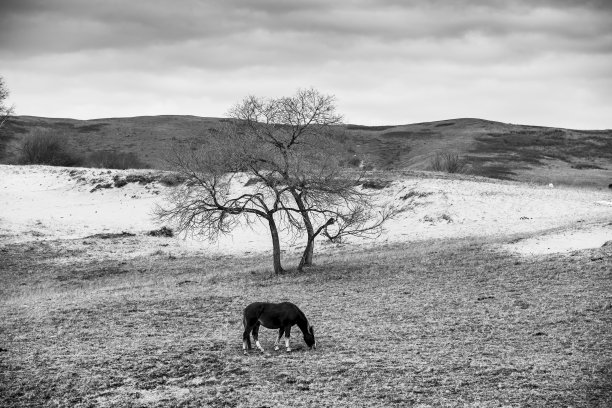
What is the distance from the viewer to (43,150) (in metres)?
67.4

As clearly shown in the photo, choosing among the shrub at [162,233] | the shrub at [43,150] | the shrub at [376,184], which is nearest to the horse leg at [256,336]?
the shrub at [162,233]

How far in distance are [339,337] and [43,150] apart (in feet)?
199

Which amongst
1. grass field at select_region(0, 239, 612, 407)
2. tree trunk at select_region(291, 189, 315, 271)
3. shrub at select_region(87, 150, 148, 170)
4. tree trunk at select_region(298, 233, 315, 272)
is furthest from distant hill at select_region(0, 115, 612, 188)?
grass field at select_region(0, 239, 612, 407)

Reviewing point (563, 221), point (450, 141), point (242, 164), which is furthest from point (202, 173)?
point (450, 141)

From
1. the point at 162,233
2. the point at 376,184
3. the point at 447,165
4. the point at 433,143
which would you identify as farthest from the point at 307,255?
the point at 433,143

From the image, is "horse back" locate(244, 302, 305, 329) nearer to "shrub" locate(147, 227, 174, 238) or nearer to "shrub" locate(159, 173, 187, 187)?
"shrub" locate(147, 227, 174, 238)

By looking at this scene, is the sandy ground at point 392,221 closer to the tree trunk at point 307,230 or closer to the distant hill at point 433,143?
the tree trunk at point 307,230

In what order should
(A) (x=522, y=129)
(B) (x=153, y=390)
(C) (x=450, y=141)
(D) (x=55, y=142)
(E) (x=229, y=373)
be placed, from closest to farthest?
(B) (x=153, y=390) → (E) (x=229, y=373) → (D) (x=55, y=142) → (C) (x=450, y=141) → (A) (x=522, y=129)

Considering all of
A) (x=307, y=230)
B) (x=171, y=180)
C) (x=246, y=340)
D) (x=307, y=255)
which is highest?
(x=171, y=180)

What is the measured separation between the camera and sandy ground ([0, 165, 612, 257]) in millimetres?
33562

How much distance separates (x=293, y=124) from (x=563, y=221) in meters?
18.9

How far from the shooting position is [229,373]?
12.0 m

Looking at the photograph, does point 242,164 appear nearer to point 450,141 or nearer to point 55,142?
Answer: point 55,142

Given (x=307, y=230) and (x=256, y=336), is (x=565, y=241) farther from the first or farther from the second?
(x=256, y=336)
